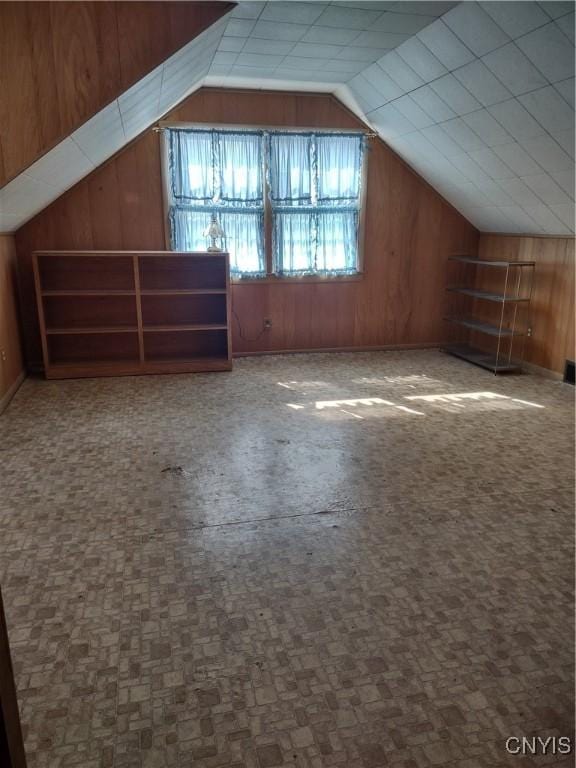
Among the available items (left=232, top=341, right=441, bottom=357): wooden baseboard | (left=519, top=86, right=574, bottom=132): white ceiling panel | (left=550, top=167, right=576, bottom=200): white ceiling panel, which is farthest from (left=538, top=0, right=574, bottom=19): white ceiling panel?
(left=232, top=341, right=441, bottom=357): wooden baseboard

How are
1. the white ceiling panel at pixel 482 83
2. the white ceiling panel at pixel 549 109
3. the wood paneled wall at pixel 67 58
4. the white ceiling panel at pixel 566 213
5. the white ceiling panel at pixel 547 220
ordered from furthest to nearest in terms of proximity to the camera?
the white ceiling panel at pixel 547 220 < the white ceiling panel at pixel 566 213 < the white ceiling panel at pixel 482 83 < the white ceiling panel at pixel 549 109 < the wood paneled wall at pixel 67 58

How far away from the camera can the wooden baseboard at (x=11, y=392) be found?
3891 millimetres

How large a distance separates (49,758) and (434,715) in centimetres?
100

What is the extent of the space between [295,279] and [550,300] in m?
2.40

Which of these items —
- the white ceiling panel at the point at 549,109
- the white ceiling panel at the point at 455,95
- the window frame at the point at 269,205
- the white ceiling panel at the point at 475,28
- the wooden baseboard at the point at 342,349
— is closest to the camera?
the white ceiling panel at the point at 475,28

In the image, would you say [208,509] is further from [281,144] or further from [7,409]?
[281,144]

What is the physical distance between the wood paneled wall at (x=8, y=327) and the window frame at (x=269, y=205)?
4.48 ft

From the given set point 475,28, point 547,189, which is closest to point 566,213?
point 547,189

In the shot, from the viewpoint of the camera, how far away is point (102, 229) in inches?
196

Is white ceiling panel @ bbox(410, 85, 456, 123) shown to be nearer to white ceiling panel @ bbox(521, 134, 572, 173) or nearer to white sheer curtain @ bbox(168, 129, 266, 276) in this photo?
white ceiling panel @ bbox(521, 134, 572, 173)

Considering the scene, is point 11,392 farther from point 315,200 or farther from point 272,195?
point 315,200

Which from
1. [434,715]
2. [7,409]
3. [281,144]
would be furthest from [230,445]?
[281,144]

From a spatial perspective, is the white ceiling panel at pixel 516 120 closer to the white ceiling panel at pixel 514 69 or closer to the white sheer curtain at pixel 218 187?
the white ceiling panel at pixel 514 69

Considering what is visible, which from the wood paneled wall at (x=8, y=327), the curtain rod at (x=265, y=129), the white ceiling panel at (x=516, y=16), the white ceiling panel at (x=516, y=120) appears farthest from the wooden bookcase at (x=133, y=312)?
the white ceiling panel at (x=516, y=16)
